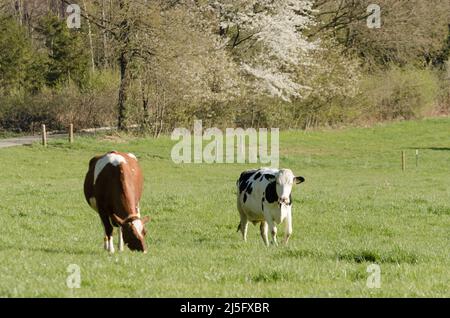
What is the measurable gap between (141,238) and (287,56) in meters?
48.7

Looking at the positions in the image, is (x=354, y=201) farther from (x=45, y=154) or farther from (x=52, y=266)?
(x=45, y=154)

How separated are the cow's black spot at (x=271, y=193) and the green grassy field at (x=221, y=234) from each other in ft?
3.37

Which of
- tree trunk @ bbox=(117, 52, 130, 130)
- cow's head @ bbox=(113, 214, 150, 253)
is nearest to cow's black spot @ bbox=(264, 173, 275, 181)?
cow's head @ bbox=(113, 214, 150, 253)

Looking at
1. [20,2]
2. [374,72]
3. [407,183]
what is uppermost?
[20,2]

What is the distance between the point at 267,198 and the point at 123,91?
120ft

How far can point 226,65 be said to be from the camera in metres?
56.9

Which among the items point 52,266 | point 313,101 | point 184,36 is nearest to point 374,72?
point 313,101

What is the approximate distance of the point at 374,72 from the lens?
227ft

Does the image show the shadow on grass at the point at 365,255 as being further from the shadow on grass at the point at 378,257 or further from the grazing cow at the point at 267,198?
the grazing cow at the point at 267,198

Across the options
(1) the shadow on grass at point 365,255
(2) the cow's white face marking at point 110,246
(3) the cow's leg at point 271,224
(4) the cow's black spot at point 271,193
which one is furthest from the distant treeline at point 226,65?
(1) the shadow on grass at point 365,255

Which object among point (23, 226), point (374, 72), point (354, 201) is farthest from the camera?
point (374, 72)

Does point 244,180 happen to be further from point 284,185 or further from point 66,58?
point 66,58

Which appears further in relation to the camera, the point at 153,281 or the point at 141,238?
the point at 141,238

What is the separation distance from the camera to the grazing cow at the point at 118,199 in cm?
1462
